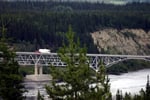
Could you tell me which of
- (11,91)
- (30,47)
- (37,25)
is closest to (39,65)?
(30,47)

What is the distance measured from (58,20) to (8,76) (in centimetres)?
7469

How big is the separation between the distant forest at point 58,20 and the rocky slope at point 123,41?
1.46 meters

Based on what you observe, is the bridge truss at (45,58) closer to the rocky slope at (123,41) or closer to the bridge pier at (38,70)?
the bridge pier at (38,70)

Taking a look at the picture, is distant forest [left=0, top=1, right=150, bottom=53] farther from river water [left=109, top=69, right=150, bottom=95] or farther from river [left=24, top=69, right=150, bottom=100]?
river water [left=109, top=69, right=150, bottom=95]

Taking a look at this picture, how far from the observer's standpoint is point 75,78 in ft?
47.3

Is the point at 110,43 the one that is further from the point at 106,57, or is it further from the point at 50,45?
the point at 106,57

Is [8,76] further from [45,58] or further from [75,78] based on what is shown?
[45,58]

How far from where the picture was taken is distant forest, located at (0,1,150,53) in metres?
79.0

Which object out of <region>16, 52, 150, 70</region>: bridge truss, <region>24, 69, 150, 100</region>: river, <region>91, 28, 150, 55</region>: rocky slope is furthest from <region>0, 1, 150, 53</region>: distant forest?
<region>24, 69, 150, 100</region>: river

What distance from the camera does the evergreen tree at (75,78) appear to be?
1443 cm

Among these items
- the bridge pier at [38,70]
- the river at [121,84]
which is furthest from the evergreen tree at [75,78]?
the bridge pier at [38,70]

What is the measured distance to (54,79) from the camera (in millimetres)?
14852

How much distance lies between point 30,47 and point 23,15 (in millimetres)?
14268

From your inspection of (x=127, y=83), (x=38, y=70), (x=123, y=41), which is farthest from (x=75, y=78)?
(x=123, y=41)
